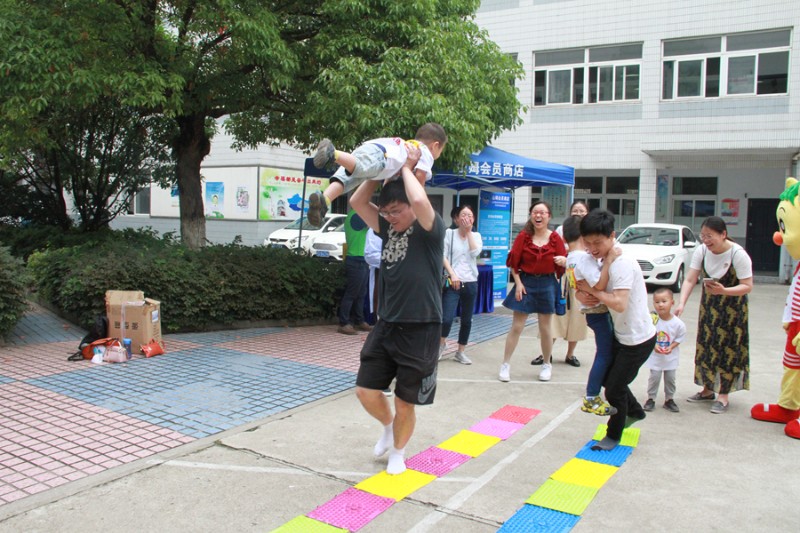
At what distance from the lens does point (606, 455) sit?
14.7ft

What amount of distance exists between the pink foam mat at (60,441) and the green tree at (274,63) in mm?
3667

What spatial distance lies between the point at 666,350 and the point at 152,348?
518 centimetres

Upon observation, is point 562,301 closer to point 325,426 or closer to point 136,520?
point 325,426

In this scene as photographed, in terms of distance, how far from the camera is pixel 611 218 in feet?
14.0

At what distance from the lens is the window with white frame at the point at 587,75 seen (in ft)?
66.9

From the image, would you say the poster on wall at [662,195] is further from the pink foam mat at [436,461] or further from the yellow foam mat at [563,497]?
the yellow foam mat at [563,497]

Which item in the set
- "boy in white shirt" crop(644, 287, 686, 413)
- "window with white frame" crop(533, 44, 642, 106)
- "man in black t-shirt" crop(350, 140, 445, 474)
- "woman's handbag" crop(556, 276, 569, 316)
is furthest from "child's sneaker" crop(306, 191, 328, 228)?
"window with white frame" crop(533, 44, 642, 106)

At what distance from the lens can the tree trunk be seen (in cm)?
1038

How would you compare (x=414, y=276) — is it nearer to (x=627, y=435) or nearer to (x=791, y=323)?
(x=627, y=435)

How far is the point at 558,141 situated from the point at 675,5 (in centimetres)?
517

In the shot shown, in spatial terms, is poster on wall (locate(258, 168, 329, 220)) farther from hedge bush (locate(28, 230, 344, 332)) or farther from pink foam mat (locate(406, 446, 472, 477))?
pink foam mat (locate(406, 446, 472, 477))

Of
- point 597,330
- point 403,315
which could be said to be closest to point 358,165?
point 403,315

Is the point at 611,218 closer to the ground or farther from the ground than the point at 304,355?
farther from the ground

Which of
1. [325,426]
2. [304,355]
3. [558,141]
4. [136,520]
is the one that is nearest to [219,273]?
[304,355]
